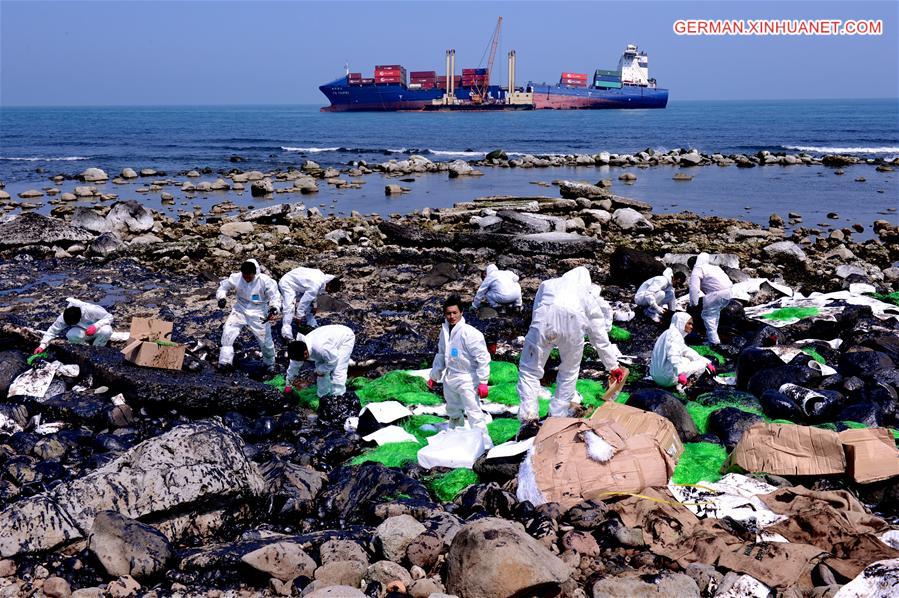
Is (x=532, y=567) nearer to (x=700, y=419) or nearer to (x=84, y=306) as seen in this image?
(x=700, y=419)

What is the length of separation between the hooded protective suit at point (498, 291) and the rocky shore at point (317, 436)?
0.32 m

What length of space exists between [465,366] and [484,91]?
8729 centimetres

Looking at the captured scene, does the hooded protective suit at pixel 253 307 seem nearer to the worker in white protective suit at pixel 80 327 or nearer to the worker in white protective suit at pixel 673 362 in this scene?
the worker in white protective suit at pixel 80 327

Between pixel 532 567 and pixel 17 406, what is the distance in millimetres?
5568

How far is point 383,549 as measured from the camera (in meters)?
4.11

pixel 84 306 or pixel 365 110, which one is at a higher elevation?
pixel 365 110

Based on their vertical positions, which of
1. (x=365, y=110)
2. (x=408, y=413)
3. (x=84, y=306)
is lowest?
(x=408, y=413)

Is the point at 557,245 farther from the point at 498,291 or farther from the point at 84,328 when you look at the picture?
the point at 84,328

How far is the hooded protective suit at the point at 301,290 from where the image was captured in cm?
877

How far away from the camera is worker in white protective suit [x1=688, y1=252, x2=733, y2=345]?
9.20 metres

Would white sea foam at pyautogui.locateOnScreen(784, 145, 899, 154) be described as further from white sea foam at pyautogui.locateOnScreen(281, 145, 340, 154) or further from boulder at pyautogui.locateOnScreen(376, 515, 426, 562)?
boulder at pyautogui.locateOnScreen(376, 515, 426, 562)

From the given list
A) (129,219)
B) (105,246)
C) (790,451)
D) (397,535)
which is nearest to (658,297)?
(790,451)

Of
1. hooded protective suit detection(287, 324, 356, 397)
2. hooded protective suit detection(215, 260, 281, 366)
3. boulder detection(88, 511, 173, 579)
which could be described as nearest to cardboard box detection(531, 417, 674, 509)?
boulder detection(88, 511, 173, 579)

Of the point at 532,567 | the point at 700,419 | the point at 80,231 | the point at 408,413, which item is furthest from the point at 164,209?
the point at 532,567
